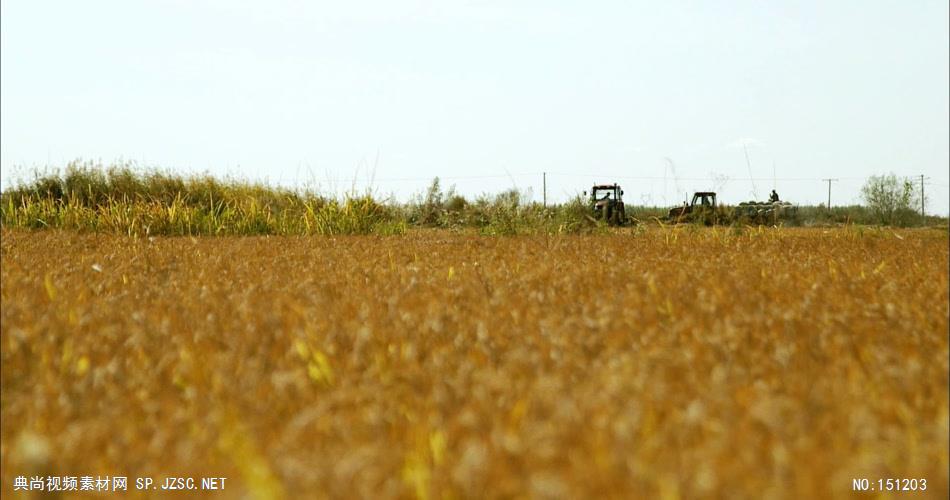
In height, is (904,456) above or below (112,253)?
below

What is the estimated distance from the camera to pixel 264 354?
265 centimetres

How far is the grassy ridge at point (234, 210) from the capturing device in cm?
1053

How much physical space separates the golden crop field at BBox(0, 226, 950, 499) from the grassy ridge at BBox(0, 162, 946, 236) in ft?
18.2

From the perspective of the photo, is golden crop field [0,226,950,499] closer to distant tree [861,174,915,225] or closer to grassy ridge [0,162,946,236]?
grassy ridge [0,162,946,236]

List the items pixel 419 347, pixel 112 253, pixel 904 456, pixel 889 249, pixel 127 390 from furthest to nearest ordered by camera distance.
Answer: pixel 112 253 → pixel 889 249 → pixel 419 347 → pixel 127 390 → pixel 904 456

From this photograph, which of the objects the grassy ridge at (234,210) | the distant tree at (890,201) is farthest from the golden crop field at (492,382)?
the distant tree at (890,201)

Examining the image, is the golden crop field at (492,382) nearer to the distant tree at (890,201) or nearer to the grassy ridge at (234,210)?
the grassy ridge at (234,210)

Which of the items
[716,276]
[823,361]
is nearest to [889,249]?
[716,276]

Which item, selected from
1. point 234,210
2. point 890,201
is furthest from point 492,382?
point 890,201

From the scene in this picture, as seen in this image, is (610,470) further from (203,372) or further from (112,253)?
(112,253)

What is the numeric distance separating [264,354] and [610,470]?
1527 millimetres

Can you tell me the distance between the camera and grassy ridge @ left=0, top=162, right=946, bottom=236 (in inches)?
415

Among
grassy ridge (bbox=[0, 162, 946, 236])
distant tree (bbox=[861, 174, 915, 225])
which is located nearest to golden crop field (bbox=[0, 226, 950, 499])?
grassy ridge (bbox=[0, 162, 946, 236])

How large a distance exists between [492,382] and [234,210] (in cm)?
1175
